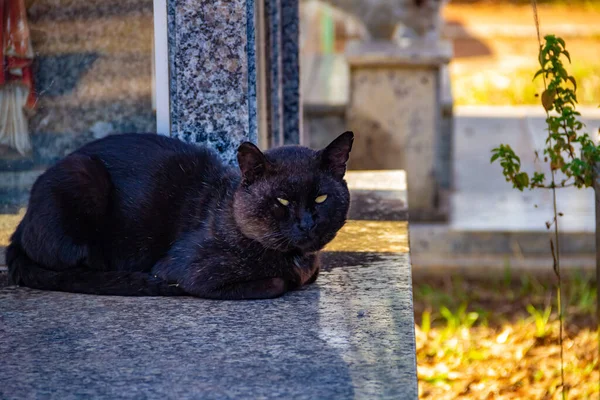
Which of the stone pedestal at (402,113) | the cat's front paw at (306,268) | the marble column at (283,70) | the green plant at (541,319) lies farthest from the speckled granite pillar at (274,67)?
the stone pedestal at (402,113)

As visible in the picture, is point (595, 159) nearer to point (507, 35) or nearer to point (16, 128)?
point (16, 128)

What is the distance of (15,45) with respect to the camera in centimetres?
372

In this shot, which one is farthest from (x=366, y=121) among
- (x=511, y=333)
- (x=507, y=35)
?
(x=507, y=35)

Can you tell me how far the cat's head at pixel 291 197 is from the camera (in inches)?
119

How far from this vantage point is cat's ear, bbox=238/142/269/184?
301 centimetres

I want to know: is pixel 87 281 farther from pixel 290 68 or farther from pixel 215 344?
pixel 290 68

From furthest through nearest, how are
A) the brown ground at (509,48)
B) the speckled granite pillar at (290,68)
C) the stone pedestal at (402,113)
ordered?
1. the brown ground at (509,48)
2. the stone pedestal at (402,113)
3. the speckled granite pillar at (290,68)

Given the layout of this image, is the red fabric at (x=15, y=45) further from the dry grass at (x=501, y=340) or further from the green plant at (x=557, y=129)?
the dry grass at (x=501, y=340)

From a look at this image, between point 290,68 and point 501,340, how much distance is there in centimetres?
195

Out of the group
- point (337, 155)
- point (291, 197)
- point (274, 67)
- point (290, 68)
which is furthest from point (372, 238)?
point (290, 68)

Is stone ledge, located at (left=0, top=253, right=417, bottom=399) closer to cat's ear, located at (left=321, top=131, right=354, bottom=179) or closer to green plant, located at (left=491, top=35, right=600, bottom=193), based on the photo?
cat's ear, located at (left=321, top=131, right=354, bottom=179)

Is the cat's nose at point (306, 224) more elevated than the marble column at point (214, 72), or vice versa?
the marble column at point (214, 72)

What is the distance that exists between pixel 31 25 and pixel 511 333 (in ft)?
10.3

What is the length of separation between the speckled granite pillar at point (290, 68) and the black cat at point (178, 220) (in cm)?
132
